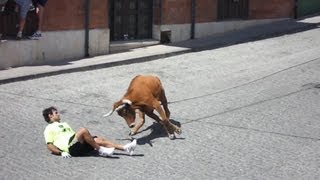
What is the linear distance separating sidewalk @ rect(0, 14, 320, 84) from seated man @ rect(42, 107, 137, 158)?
14.8 feet

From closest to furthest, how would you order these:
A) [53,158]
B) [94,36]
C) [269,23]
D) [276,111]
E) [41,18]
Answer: [53,158] → [276,111] → [41,18] → [94,36] → [269,23]

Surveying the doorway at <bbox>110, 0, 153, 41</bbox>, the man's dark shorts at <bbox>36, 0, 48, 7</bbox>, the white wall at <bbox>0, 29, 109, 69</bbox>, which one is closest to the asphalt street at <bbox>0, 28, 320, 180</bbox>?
the white wall at <bbox>0, 29, 109, 69</bbox>

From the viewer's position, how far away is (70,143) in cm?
782

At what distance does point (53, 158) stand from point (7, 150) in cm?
73

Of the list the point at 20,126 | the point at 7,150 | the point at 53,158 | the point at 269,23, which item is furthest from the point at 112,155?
the point at 269,23

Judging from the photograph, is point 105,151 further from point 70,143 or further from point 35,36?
point 35,36

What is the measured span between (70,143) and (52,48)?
21.9 feet

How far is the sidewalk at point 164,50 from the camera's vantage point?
12.9 m

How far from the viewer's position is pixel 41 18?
13.9 metres

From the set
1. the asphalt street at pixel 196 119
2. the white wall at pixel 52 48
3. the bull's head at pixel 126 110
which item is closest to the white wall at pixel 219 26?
the asphalt street at pixel 196 119

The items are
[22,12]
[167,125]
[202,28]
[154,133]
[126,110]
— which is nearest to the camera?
[126,110]

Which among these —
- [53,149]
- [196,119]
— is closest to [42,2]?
[196,119]

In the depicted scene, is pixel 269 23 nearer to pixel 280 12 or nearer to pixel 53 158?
pixel 280 12

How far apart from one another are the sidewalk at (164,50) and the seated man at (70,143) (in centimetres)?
451
